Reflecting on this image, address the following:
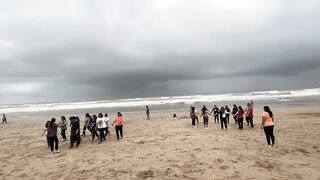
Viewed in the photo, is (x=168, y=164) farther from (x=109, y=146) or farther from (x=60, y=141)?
(x=60, y=141)

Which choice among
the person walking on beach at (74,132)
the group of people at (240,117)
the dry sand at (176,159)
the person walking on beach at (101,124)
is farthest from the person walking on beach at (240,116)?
the person walking on beach at (74,132)

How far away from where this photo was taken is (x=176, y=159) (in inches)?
485

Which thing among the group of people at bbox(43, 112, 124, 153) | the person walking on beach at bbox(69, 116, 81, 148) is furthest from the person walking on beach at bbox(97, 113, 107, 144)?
the person walking on beach at bbox(69, 116, 81, 148)

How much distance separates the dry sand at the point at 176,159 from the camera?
10703 millimetres

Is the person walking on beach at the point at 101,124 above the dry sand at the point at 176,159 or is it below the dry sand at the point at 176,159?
above

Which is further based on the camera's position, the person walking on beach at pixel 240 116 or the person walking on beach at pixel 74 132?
the person walking on beach at pixel 240 116

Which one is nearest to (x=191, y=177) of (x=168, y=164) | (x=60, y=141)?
(x=168, y=164)

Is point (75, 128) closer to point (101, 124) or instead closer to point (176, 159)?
point (101, 124)

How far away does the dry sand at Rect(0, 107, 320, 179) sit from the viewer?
10.7 metres

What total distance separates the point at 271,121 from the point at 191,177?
5.75 metres

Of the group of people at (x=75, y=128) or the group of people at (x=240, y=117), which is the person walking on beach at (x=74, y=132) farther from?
the group of people at (x=240, y=117)

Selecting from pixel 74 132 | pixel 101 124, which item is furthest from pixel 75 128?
pixel 101 124

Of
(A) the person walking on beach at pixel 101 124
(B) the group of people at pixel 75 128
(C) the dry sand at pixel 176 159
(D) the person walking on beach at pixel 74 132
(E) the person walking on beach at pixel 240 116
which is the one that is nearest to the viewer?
(C) the dry sand at pixel 176 159

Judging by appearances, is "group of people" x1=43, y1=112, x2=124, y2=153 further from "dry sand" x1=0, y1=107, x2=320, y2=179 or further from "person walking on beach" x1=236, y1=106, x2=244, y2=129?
"person walking on beach" x1=236, y1=106, x2=244, y2=129
